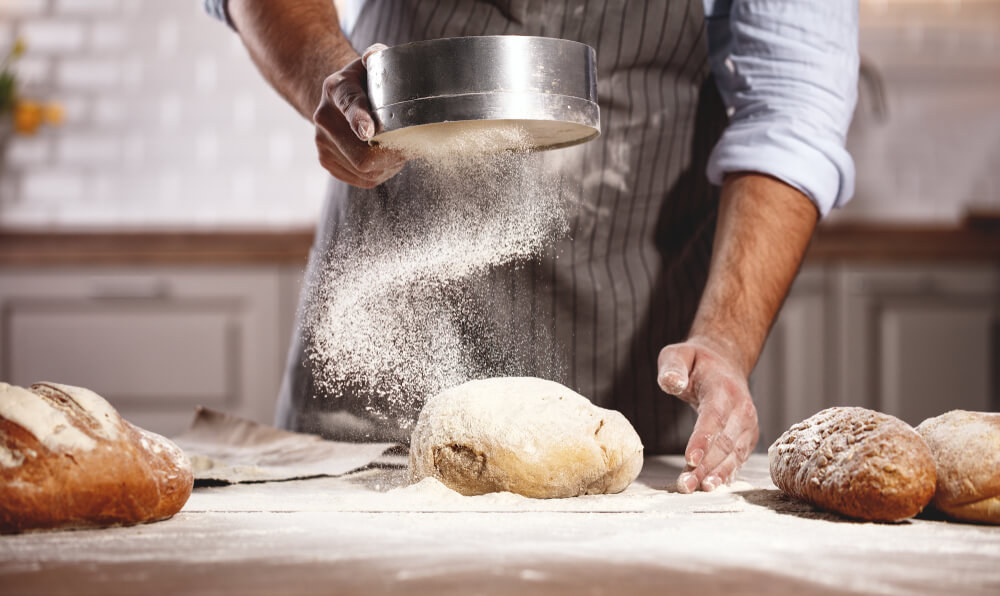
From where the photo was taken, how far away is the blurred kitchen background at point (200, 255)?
2344 mm

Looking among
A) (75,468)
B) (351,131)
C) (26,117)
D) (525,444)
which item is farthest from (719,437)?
(26,117)

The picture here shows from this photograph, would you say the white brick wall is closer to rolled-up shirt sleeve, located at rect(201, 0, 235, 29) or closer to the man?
rolled-up shirt sleeve, located at rect(201, 0, 235, 29)

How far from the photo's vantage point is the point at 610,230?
1241mm

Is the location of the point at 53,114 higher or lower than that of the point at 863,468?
higher

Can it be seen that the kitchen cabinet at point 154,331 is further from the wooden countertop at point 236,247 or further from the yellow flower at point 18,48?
the yellow flower at point 18,48

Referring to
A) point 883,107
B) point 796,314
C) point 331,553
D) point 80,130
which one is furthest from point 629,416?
point 80,130

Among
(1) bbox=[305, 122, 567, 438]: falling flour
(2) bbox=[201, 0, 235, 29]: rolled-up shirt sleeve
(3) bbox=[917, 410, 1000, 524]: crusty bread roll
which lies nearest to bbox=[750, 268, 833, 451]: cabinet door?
(1) bbox=[305, 122, 567, 438]: falling flour

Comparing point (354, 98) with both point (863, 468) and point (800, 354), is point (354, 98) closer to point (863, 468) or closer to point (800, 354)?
point (863, 468)

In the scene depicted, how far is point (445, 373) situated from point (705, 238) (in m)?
0.45

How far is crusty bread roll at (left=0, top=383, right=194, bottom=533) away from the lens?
0.65 metres

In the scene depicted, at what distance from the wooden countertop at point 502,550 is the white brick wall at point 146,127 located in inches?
91.3

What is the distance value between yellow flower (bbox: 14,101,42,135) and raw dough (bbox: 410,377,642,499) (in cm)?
246

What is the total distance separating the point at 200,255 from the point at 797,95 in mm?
1600

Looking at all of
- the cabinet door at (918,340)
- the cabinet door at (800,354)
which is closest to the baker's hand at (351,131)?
the cabinet door at (800,354)
